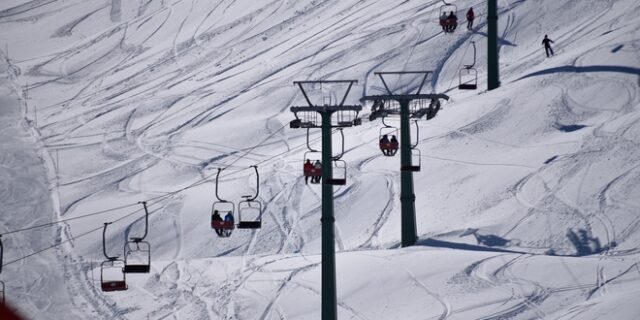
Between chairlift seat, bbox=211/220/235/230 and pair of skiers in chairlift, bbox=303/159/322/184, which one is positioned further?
pair of skiers in chairlift, bbox=303/159/322/184

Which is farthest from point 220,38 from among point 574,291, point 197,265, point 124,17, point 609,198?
point 574,291

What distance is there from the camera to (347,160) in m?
39.3

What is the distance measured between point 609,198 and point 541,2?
2171 centimetres

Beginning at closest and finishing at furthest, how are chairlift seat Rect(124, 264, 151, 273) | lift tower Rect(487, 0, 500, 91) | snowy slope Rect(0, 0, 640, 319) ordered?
chairlift seat Rect(124, 264, 151, 273) → snowy slope Rect(0, 0, 640, 319) → lift tower Rect(487, 0, 500, 91)

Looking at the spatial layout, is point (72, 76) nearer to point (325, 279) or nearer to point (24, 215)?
point (24, 215)

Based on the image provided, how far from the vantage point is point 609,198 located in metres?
29.9

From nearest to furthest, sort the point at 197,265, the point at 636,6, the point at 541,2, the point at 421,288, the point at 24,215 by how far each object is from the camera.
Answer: the point at 421,288 → the point at 197,265 → the point at 24,215 → the point at 636,6 → the point at 541,2

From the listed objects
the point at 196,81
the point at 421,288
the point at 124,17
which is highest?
the point at 124,17

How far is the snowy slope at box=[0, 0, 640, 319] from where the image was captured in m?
26.9

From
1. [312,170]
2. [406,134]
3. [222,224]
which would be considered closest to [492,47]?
[406,134]

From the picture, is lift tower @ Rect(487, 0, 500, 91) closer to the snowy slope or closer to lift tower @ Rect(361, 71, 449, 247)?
the snowy slope

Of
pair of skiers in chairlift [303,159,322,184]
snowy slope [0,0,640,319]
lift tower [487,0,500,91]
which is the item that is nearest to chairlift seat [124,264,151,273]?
pair of skiers in chairlift [303,159,322,184]

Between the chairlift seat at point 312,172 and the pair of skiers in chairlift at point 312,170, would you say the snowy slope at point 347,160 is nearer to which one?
the pair of skiers in chairlift at point 312,170

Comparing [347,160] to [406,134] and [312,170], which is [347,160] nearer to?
[406,134]
